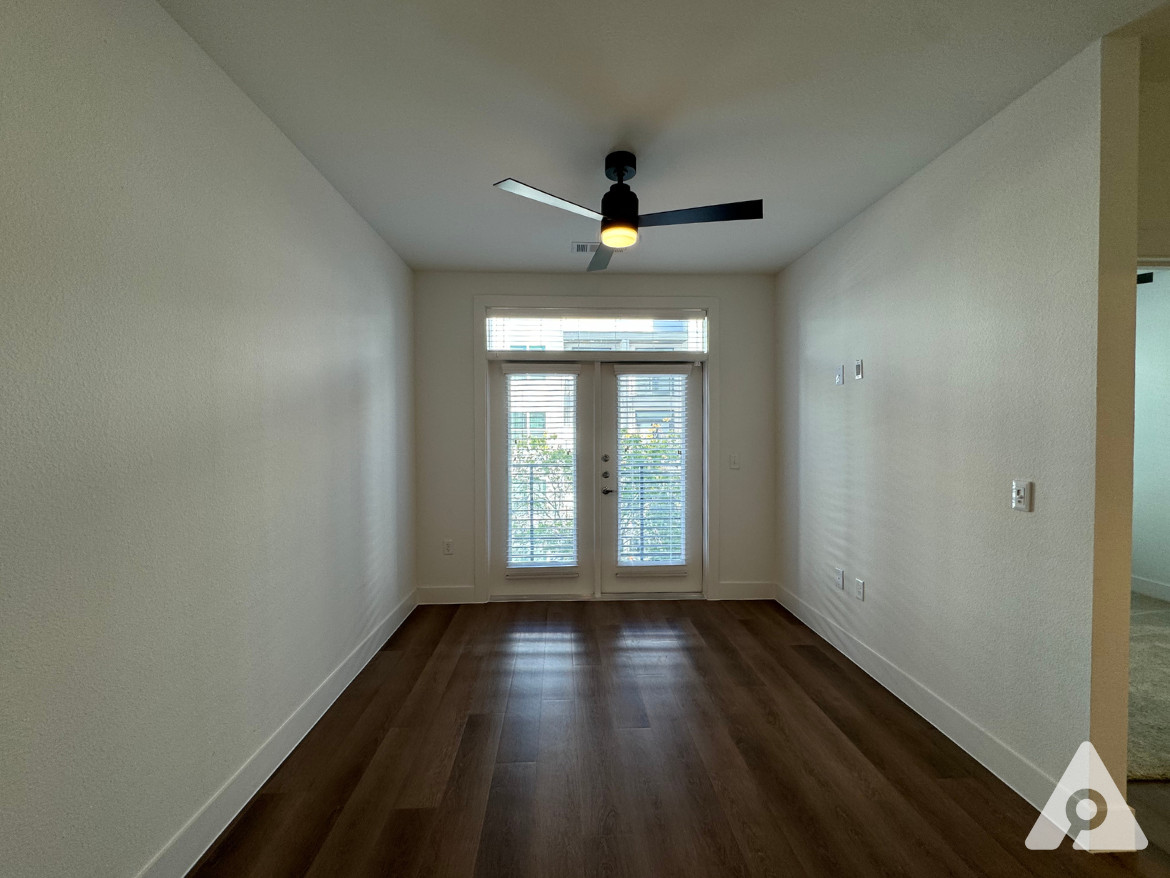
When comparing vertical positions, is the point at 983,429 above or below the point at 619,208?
below

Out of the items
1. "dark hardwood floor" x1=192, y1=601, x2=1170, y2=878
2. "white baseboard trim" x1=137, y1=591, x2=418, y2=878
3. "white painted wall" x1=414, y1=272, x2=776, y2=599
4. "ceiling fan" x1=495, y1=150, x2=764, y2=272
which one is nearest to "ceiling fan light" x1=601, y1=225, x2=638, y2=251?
"ceiling fan" x1=495, y1=150, x2=764, y2=272

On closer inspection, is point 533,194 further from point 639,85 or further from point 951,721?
point 951,721

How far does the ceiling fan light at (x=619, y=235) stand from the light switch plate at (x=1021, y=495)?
181 cm

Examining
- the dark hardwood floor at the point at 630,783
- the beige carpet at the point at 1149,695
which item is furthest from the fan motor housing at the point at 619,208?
the beige carpet at the point at 1149,695

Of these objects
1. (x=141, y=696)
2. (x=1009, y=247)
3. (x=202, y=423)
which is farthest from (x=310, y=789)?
(x=1009, y=247)

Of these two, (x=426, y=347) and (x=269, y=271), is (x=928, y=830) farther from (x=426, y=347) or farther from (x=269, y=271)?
(x=426, y=347)

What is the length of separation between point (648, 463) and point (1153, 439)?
4016 mm

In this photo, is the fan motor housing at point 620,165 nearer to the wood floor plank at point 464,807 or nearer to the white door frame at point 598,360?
the white door frame at point 598,360

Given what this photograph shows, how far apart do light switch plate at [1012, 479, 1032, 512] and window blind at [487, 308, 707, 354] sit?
2482 millimetres

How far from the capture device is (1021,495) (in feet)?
6.33

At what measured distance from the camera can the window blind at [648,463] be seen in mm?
4199

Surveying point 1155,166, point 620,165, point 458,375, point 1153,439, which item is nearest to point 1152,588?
point 1153,439

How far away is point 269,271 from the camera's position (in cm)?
207

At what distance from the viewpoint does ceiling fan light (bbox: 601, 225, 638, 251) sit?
2291mm
